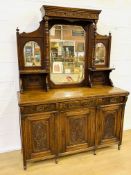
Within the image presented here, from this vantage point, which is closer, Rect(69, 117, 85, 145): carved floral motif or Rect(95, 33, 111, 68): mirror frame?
Rect(69, 117, 85, 145): carved floral motif

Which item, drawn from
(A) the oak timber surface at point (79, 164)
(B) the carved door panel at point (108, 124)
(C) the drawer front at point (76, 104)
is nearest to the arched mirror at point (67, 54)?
(C) the drawer front at point (76, 104)

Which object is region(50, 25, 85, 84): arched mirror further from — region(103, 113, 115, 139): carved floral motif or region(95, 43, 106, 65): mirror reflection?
region(103, 113, 115, 139): carved floral motif

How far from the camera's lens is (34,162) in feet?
7.64

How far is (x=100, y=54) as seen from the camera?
265cm

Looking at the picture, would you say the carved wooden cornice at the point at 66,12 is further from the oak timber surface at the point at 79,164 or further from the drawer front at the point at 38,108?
the oak timber surface at the point at 79,164

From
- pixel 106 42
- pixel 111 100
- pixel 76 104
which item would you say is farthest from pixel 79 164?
pixel 106 42

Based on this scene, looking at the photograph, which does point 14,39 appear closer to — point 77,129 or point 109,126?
point 77,129

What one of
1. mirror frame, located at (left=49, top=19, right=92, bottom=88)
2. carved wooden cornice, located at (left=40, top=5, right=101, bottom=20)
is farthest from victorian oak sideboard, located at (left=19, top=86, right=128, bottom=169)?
carved wooden cornice, located at (left=40, top=5, right=101, bottom=20)

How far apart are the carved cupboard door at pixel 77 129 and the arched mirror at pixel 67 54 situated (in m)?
0.53

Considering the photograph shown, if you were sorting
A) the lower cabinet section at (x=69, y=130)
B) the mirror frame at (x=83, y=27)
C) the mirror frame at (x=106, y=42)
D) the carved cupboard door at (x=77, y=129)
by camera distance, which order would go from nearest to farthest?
the lower cabinet section at (x=69, y=130)
the carved cupboard door at (x=77, y=129)
the mirror frame at (x=83, y=27)
the mirror frame at (x=106, y=42)

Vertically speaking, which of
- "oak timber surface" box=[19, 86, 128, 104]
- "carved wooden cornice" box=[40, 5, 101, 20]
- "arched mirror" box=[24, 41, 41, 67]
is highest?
"carved wooden cornice" box=[40, 5, 101, 20]

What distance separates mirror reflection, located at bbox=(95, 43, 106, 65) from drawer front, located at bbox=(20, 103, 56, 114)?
1.03m

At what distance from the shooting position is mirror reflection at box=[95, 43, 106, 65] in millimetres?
2615

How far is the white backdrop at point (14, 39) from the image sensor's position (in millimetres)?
2281
